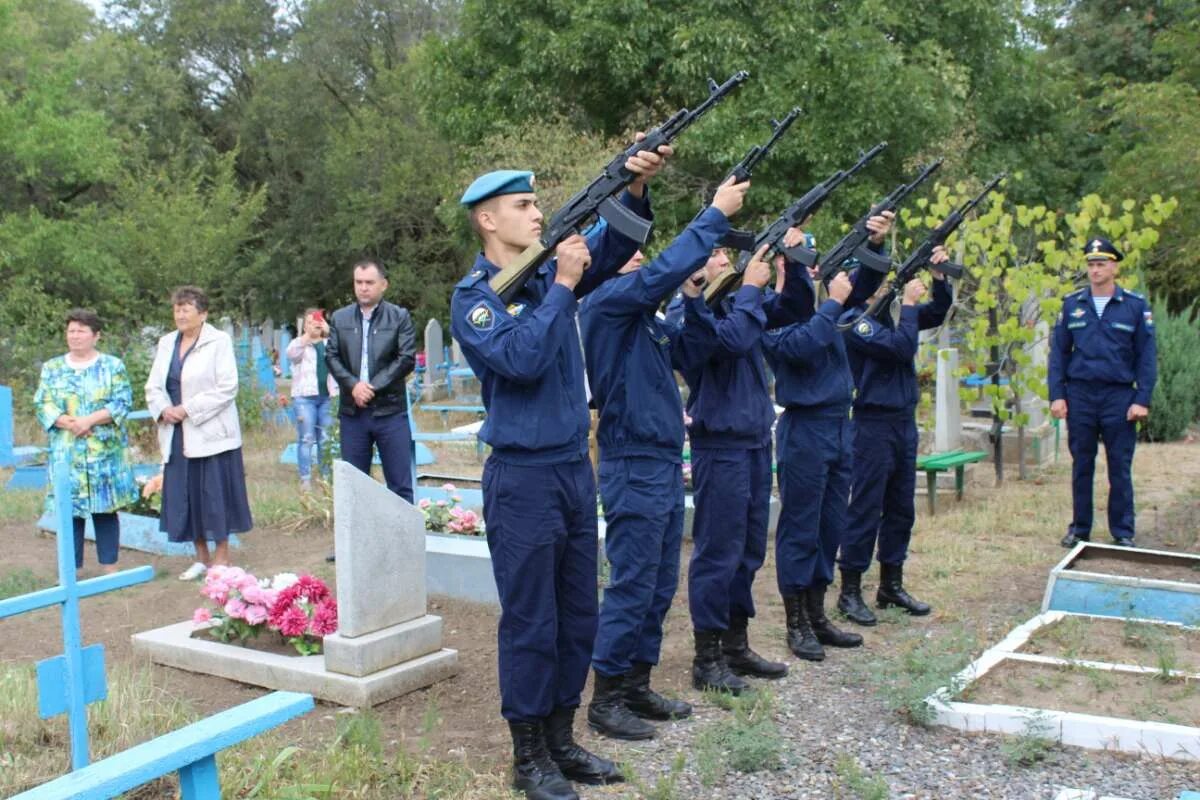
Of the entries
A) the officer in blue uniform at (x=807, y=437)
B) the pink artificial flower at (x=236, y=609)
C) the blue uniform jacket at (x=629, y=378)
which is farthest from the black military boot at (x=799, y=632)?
the pink artificial flower at (x=236, y=609)

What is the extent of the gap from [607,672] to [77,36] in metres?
26.3

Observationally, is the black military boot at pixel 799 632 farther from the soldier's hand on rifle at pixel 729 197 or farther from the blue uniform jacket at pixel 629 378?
the soldier's hand on rifle at pixel 729 197

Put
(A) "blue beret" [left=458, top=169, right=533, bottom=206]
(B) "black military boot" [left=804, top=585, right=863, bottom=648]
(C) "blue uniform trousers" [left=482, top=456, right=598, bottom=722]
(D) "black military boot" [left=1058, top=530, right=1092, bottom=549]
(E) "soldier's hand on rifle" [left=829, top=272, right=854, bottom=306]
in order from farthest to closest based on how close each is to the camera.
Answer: (D) "black military boot" [left=1058, top=530, right=1092, bottom=549] → (B) "black military boot" [left=804, top=585, right=863, bottom=648] → (E) "soldier's hand on rifle" [left=829, top=272, right=854, bottom=306] → (A) "blue beret" [left=458, top=169, right=533, bottom=206] → (C) "blue uniform trousers" [left=482, top=456, right=598, bottom=722]

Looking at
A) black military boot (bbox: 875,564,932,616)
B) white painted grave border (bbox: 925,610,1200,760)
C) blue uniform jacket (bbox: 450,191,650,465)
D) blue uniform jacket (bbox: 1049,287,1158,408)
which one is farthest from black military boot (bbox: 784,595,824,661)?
blue uniform jacket (bbox: 1049,287,1158,408)

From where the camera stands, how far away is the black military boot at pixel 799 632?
560cm

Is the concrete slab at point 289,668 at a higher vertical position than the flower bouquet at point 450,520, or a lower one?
lower

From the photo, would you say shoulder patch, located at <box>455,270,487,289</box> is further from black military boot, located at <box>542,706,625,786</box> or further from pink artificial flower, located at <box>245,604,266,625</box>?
pink artificial flower, located at <box>245,604,266,625</box>

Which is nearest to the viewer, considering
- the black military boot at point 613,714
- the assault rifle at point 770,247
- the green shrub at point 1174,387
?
the black military boot at point 613,714

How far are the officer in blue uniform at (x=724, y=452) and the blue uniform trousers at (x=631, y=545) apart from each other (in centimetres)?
35

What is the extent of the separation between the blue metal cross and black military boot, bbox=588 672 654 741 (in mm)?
1840

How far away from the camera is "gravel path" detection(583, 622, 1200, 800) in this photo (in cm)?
400

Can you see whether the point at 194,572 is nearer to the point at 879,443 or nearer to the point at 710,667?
the point at 710,667

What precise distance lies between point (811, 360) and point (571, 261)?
2.05 meters

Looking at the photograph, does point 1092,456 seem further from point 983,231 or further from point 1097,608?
point 983,231
